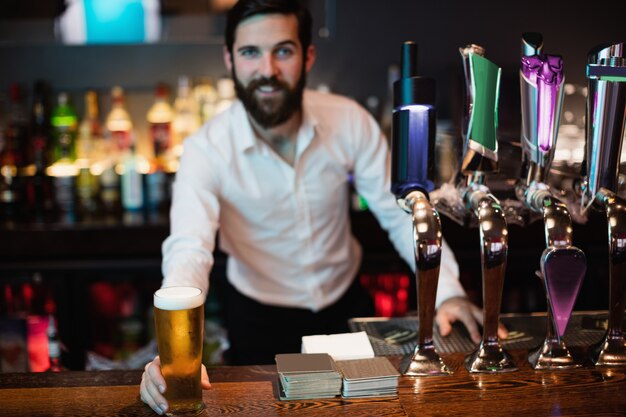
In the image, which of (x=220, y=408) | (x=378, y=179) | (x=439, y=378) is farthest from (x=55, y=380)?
(x=378, y=179)

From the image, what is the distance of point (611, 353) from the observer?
1.28m

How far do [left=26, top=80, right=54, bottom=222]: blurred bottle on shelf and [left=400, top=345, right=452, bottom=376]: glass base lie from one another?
194 cm

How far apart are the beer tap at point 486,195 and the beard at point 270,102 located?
734 millimetres

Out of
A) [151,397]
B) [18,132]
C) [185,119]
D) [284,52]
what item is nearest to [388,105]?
[185,119]

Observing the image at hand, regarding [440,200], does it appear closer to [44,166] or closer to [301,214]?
[301,214]

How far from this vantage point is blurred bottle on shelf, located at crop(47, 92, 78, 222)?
2887 mm

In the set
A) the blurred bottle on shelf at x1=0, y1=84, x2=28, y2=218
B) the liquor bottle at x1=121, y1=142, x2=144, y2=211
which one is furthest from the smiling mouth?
the blurred bottle on shelf at x1=0, y1=84, x2=28, y2=218

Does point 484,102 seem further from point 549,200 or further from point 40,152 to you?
point 40,152

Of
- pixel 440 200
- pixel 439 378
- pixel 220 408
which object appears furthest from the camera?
pixel 440 200

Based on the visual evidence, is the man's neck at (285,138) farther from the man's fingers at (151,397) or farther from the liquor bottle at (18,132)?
the liquor bottle at (18,132)

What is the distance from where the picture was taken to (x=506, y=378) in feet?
4.01

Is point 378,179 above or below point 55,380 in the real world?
above

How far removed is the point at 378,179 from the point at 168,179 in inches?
44.8

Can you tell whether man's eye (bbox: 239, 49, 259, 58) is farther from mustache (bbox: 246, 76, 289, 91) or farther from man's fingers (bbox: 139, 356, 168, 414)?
man's fingers (bbox: 139, 356, 168, 414)
